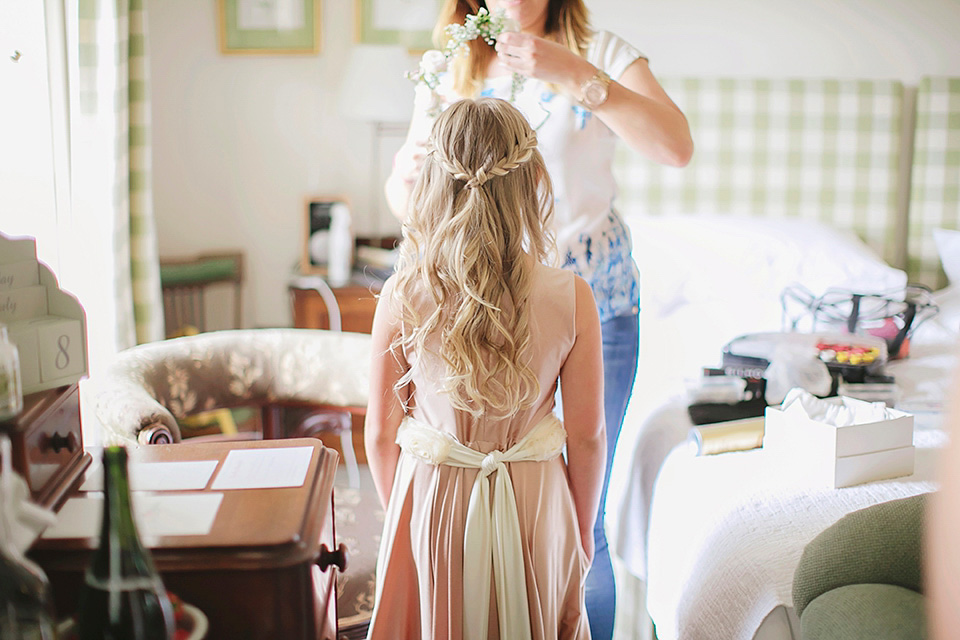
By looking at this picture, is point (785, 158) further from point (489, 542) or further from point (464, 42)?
point (489, 542)

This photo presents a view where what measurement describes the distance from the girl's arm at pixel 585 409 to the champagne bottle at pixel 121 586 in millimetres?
800

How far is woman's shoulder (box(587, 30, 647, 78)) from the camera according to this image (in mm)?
1653

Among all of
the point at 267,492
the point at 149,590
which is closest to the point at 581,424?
the point at 267,492

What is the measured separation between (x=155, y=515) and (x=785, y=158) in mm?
3033

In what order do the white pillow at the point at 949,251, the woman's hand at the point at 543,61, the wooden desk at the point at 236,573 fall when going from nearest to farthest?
the wooden desk at the point at 236,573
the woman's hand at the point at 543,61
the white pillow at the point at 949,251

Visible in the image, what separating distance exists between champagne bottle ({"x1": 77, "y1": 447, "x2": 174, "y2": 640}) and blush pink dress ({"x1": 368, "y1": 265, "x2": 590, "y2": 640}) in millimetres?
662

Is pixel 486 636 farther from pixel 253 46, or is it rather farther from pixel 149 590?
pixel 253 46

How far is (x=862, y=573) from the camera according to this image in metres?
1.14

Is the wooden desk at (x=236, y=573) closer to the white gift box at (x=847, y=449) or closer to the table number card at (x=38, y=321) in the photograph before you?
the table number card at (x=38, y=321)

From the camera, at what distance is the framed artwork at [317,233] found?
3.15 metres

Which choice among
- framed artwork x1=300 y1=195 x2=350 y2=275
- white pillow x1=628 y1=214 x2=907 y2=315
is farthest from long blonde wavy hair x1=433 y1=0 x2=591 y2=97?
framed artwork x1=300 y1=195 x2=350 y2=275

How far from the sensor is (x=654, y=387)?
86.6 inches

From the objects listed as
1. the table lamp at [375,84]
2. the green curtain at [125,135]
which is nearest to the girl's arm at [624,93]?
the green curtain at [125,135]

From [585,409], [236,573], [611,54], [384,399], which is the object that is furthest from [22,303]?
[611,54]
